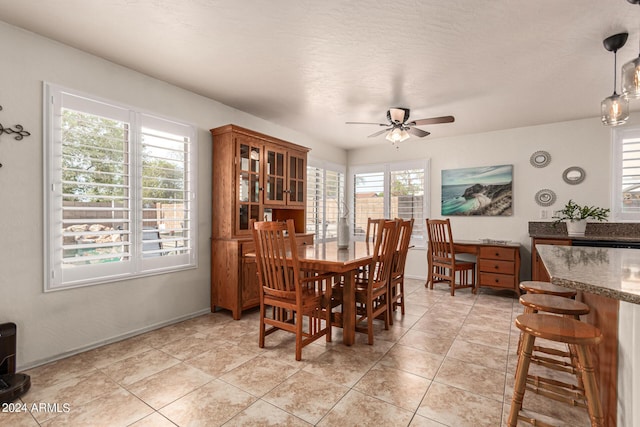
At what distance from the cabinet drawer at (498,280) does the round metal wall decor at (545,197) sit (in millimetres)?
1221

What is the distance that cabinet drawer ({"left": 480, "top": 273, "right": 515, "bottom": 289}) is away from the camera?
13.6 ft

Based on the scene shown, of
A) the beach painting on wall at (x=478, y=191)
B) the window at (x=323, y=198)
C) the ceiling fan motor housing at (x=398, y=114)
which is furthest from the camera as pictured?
the window at (x=323, y=198)

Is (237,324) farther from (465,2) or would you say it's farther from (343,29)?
(465,2)

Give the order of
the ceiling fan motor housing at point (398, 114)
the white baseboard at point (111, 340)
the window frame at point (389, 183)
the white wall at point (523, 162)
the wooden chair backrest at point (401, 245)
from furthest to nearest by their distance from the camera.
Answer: the window frame at point (389, 183), the white wall at point (523, 162), the ceiling fan motor housing at point (398, 114), the wooden chair backrest at point (401, 245), the white baseboard at point (111, 340)

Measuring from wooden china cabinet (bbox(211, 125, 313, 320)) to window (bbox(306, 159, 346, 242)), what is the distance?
4.71 ft

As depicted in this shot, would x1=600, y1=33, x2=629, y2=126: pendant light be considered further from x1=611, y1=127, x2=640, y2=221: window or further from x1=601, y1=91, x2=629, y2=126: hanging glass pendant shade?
x1=611, y1=127, x2=640, y2=221: window

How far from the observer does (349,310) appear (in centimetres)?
264

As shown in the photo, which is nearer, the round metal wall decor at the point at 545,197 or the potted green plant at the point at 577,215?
the potted green plant at the point at 577,215

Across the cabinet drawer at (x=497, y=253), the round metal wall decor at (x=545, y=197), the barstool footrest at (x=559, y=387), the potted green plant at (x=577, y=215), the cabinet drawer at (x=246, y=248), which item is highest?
the round metal wall decor at (x=545, y=197)

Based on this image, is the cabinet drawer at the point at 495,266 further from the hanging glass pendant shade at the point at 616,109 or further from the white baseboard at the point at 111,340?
the white baseboard at the point at 111,340

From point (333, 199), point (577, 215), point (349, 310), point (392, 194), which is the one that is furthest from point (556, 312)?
point (333, 199)

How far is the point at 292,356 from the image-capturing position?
7.95 feet

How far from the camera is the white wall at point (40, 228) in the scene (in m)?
2.14

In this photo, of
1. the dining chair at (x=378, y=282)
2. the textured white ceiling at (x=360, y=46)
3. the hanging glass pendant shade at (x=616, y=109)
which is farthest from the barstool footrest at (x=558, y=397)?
the textured white ceiling at (x=360, y=46)
